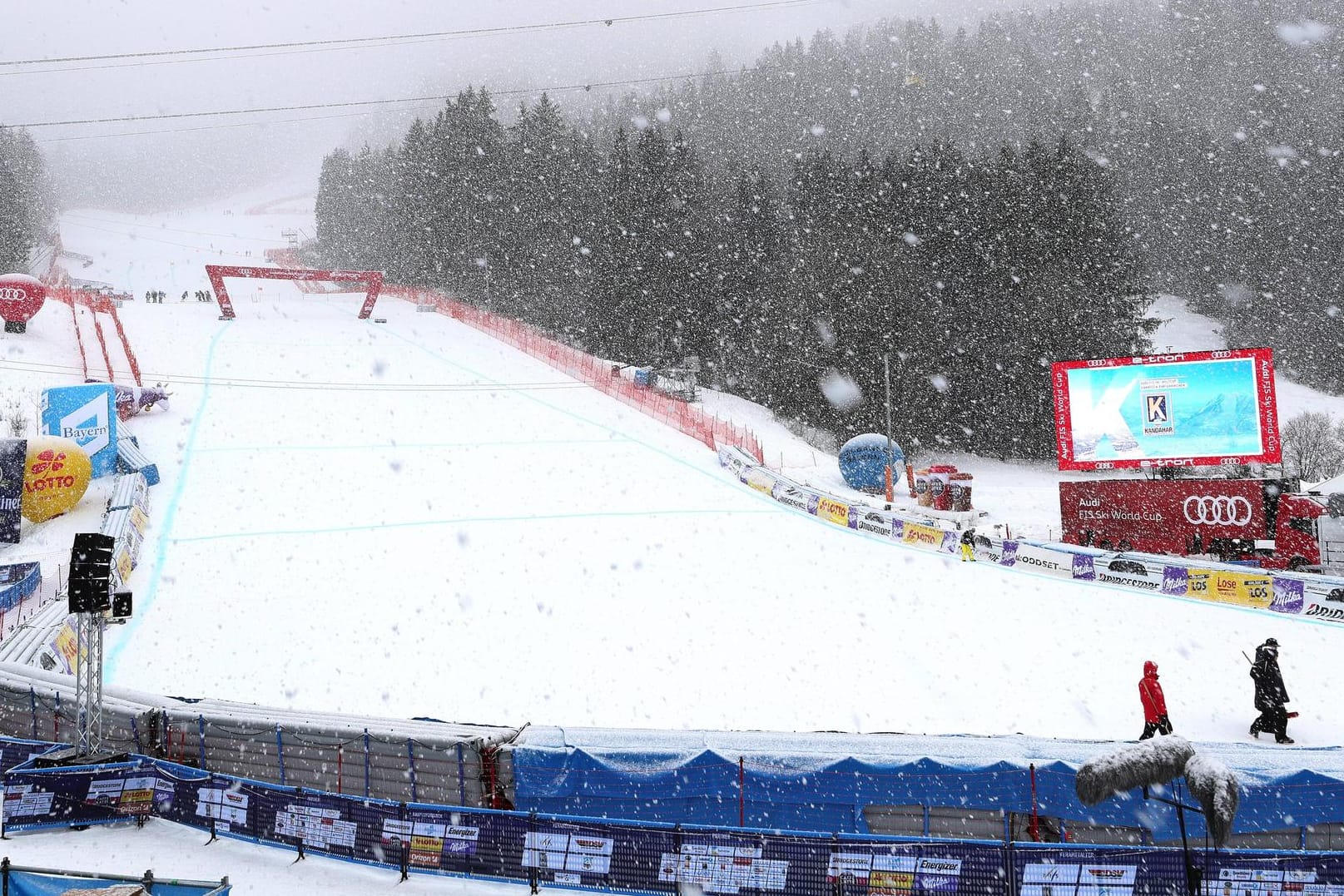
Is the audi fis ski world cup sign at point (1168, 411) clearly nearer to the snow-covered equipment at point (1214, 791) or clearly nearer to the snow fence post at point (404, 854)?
the snow-covered equipment at point (1214, 791)

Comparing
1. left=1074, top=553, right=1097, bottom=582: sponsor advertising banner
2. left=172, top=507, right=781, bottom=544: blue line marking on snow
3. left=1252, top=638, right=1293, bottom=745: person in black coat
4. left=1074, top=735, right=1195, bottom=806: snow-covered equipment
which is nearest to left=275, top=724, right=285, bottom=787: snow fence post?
left=1074, top=735, right=1195, bottom=806: snow-covered equipment

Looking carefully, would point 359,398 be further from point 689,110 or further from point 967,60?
point 967,60

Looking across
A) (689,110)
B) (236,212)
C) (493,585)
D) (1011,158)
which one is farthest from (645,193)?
(236,212)

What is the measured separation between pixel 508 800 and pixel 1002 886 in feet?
15.9

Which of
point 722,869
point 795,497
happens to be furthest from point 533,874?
point 795,497

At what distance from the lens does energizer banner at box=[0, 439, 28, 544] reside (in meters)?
19.4

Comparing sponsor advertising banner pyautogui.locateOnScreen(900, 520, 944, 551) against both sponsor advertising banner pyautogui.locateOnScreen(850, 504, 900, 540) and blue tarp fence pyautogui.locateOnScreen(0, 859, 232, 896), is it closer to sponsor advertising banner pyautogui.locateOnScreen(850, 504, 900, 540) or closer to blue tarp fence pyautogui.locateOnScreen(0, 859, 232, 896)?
sponsor advertising banner pyautogui.locateOnScreen(850, 504, 900, 540)

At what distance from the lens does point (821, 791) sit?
346 inches

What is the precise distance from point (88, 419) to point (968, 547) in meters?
22.5

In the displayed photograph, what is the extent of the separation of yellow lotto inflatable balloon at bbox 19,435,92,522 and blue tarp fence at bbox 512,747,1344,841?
17.4 m

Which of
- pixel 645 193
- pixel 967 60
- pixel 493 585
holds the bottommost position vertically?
pixel 493 585

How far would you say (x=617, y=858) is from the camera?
321 inches

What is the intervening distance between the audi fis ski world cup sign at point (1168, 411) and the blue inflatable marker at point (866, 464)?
6.91m

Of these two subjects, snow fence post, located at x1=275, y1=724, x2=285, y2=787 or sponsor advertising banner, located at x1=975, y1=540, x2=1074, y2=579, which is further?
sponsor advertising banner, located at x1=975, y1=540, x2=1074, y2=579
